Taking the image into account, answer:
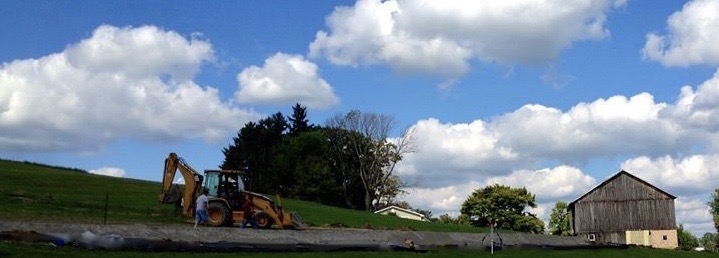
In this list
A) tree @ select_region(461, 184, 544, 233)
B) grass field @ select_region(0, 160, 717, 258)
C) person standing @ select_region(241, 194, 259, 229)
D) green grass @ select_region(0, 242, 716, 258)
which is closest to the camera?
green grass @ select_region(0, 242, 716, 258)

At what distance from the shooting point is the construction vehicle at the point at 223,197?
3972 cm

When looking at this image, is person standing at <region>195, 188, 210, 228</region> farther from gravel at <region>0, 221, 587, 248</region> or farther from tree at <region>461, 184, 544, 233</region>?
tree at <region>461, 184, 544, 233</region>

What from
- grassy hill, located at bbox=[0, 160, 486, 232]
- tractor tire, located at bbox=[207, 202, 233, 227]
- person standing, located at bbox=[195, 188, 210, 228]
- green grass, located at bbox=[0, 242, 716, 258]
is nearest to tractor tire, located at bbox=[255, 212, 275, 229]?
tractor tire, located at bbox=[207, 202, 233, 227]

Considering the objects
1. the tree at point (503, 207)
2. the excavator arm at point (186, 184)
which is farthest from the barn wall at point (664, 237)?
the excavator arm at point (186, 184)

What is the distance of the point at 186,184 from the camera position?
137 ft

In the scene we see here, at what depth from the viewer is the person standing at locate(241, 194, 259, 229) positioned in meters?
40.2

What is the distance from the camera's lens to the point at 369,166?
109m

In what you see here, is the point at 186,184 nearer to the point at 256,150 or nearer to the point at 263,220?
the point at 263,220

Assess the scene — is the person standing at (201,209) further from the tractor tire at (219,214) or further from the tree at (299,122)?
the tree at (299,122)

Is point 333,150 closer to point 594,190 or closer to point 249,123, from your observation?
point 249,123

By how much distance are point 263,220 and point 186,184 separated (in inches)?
190

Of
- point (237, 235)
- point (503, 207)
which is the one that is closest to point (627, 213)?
point (503, 207)

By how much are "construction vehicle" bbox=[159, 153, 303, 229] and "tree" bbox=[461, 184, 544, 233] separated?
2981 inches

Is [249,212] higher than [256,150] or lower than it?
lower
